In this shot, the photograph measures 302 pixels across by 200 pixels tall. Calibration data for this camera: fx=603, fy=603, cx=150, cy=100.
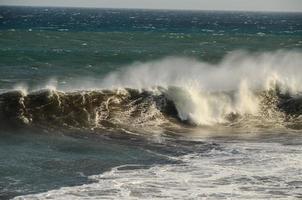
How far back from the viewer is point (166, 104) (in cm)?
2277

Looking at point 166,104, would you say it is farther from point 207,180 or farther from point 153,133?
point 207,180

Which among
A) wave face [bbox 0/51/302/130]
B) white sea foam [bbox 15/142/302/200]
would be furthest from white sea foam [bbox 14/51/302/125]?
white sea foam [bbox 15/142/302/200]

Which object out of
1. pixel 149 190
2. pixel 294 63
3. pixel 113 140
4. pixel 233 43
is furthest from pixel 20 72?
pixel 233 43

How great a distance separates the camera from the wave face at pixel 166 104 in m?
20.6

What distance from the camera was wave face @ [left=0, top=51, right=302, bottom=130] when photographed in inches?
811

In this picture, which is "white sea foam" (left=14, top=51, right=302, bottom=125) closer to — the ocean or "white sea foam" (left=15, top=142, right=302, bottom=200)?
the ocean

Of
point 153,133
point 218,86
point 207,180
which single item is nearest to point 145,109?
point 153,133

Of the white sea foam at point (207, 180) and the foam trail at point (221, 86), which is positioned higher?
the foam trail at point (221, 86)

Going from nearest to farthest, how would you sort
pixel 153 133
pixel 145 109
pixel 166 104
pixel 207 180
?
pixel 207 180, pixel 153 133, pixel 145 109, pixel 166 104

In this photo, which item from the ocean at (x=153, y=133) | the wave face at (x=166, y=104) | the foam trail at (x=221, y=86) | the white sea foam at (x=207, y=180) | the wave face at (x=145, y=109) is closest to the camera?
the white sea foam at (x=207, y=180)

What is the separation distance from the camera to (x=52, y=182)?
12.6 m

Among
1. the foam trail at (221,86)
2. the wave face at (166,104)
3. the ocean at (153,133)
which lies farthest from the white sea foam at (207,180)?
the foam trail at (221,86)

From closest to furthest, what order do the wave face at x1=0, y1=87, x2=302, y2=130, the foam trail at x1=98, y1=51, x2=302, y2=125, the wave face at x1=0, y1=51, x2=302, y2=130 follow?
1. the wave face at x1=0, y1=87, x2=302, y2=130
2. the wave face at x1=0, y1=51, x2=302, y2=130
3. the foam trail at x1=98, y1=51, x2=302, y2=125

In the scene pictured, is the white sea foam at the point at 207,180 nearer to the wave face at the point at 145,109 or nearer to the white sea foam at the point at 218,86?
the wave face at the point at 145,109
